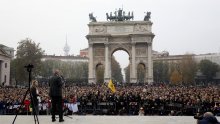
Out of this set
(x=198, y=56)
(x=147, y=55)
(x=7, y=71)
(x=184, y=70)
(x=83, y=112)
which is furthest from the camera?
(x=198, y=56)

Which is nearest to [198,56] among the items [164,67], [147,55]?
[164,67]

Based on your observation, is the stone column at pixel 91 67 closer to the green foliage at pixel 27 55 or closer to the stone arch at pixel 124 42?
the stone arch at pixel 124 42

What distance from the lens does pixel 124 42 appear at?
218ft

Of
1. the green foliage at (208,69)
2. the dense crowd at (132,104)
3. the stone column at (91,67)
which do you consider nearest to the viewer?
the dense crowd at (132,104)

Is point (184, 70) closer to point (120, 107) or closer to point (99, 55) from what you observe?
point (99, 55)

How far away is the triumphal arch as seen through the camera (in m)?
65.6

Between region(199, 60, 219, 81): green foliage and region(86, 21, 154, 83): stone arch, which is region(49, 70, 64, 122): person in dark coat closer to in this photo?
region(86, 21, 154, 83): stone arch

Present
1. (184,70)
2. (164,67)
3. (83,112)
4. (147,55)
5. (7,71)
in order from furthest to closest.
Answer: (164,67) < (184,70) < (7,71) < (147,55) < (83,112)

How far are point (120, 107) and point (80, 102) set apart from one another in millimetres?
2833

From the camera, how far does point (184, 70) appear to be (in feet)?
316

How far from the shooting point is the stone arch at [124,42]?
6562 cm

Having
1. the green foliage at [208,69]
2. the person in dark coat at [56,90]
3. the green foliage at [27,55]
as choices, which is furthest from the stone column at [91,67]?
the person in dark coat at [56,90]

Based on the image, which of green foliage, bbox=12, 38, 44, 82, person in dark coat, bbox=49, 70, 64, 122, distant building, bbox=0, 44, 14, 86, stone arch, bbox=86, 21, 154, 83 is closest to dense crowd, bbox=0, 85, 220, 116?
person in dark coat, bbox=49, 70, 64, 122

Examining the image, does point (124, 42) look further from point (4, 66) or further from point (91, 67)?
point (4, 66)
